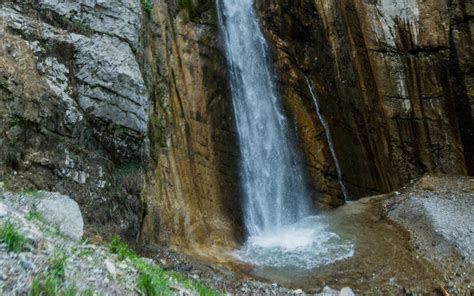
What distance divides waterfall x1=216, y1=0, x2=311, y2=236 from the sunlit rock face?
1197 millimetres

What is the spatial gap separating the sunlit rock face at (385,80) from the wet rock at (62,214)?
38.6ft

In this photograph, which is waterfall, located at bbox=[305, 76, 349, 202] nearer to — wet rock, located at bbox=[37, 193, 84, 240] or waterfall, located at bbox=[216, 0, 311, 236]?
waterfall, located at bbox=[216, 0, 311, 236]

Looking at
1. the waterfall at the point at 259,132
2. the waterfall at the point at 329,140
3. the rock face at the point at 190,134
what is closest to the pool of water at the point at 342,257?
the waterfall at the point at 259,132

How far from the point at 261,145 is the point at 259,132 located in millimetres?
494

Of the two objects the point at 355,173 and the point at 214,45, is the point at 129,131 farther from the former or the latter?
the point at 355,173

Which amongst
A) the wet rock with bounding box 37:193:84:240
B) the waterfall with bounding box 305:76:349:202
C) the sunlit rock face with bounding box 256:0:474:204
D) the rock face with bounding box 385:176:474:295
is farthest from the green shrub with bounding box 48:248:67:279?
the waterfall with bounding box 305:76:349:202

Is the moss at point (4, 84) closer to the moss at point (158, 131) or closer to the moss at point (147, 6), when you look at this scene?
the moss at point (158, 131)

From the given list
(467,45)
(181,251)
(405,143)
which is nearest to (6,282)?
(181,251)

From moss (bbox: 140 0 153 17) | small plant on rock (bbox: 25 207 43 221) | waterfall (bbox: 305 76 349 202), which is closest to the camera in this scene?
small plant on rock (bbox: 25 207 43 221)

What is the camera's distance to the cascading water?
14156mm

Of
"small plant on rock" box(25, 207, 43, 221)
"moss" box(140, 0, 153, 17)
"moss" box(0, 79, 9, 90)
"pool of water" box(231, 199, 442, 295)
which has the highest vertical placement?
"moss" box(140, 0, 153, 17)

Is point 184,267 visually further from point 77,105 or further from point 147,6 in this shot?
point 147,6

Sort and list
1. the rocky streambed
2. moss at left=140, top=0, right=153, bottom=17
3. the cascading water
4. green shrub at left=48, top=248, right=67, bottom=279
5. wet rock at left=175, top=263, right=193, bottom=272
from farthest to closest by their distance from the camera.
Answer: the cascading water, moss at left=140, top=0, right=153, bottom=17, wet rock at left=175, top=263, right=193, bottom=272, the rocky streambed, green shrub at left=48, top=248, right=67, bottom=279

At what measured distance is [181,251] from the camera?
10.4 m
